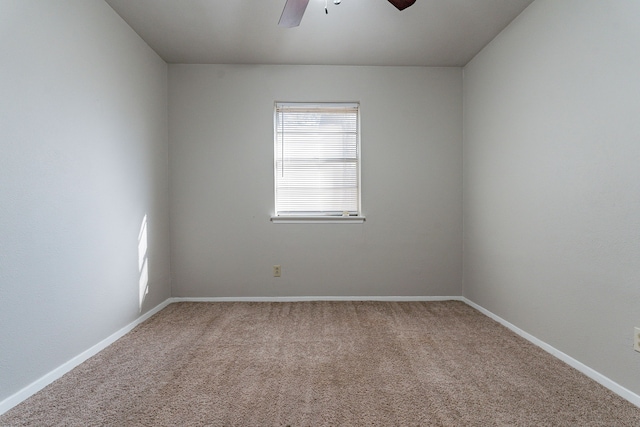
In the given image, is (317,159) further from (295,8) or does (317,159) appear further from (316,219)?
(295,8)

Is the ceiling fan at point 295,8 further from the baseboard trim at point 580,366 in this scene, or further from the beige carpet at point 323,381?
the baseboard trim at point 580,366

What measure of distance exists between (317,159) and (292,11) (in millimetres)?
1614

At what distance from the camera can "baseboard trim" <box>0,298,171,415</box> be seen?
1593mm

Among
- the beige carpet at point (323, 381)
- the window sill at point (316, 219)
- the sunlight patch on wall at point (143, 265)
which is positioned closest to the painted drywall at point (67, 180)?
the sunlight patch on wall at point (143, 265)

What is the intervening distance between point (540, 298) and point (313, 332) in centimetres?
168

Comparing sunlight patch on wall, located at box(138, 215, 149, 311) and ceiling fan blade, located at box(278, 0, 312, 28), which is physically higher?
ceiling fan blade, located at box(278, 0, 312, 28)

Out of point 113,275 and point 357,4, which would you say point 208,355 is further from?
point 357,4

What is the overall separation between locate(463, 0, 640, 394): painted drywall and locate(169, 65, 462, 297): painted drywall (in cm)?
50

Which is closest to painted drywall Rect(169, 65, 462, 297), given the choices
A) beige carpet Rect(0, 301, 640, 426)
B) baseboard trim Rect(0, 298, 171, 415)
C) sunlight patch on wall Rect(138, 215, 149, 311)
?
sunlight patch on wall Rect(138, 215, 149, 311)

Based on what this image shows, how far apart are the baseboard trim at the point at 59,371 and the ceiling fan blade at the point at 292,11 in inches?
100

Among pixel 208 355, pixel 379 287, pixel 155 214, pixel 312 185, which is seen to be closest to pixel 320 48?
pixel 312 185

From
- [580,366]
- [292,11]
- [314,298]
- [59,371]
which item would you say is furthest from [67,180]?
[580,366]

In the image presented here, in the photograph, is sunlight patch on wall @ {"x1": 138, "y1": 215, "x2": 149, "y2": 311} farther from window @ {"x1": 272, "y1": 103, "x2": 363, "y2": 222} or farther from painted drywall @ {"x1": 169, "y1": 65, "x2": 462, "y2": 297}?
window @ {"x1": 272, "y1": 103, "x2": 363, "y2": 222}

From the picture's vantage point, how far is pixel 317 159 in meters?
3.49
